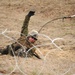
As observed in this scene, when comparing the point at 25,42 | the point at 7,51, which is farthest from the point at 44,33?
the point at 25,42

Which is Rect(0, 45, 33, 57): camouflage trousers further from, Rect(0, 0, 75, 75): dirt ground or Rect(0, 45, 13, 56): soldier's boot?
Rect(0, 0, 75, 75): dirt ground

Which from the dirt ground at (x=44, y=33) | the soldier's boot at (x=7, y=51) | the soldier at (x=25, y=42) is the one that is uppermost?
the soldier at (x=25, y=42)

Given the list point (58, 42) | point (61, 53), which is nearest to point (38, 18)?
point (58, 42)

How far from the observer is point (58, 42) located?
10414 mm

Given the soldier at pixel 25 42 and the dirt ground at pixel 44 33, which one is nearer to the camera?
the dirt ground at pixel 44 33

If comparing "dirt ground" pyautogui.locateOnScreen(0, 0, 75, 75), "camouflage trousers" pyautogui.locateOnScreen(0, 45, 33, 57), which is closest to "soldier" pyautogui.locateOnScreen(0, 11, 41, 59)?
"camouflage trousers" pyautogui.locateOnScreen(0, 45, 33, 57)

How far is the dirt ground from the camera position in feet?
24.2

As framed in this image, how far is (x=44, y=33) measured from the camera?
11766mm

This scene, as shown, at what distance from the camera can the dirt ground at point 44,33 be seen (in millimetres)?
7377

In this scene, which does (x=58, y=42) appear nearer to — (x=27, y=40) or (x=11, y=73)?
(x=27, y=40)

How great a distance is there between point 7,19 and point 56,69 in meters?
6.42

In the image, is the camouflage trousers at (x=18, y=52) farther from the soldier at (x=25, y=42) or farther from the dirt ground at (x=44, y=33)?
the dirt ground at (x=44, y=33)

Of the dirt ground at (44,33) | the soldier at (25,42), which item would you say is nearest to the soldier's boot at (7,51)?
the soldier at (25,42)

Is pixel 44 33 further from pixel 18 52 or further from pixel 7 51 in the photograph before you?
pixel 18 52
